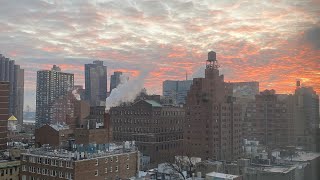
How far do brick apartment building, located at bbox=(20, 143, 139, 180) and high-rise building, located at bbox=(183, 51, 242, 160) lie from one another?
540 centimetres

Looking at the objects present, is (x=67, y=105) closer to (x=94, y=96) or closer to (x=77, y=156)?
(x=94, y=96)

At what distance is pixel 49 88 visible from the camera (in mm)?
36219

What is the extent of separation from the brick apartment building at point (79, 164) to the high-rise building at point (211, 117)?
5.40m

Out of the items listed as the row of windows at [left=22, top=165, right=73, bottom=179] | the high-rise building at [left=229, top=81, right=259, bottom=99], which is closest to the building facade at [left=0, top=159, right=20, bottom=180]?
the row of windows at [left=22, top=165, right=73, bottom=179]

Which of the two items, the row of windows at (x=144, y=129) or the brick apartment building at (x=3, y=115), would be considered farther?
the row of windows at (x=144, y=129)

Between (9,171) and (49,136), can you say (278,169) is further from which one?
(49,136)

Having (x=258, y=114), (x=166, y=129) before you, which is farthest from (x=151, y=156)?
(x=258, y=114)

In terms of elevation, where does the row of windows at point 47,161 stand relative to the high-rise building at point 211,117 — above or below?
below

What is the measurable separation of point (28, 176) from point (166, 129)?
9.60 metres

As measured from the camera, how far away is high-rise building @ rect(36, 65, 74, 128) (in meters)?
33.2

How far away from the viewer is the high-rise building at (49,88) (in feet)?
109

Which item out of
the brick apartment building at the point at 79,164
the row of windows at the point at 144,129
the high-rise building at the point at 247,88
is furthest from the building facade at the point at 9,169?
the row of windows at the point at 144,129

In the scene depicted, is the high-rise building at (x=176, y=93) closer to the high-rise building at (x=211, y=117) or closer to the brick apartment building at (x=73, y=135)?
the high-rise building at (x=211, y=117)

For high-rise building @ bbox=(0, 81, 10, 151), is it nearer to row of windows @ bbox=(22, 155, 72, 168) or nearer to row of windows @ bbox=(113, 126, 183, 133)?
row of windows @ bbox=(22, 155, 72, 168)
